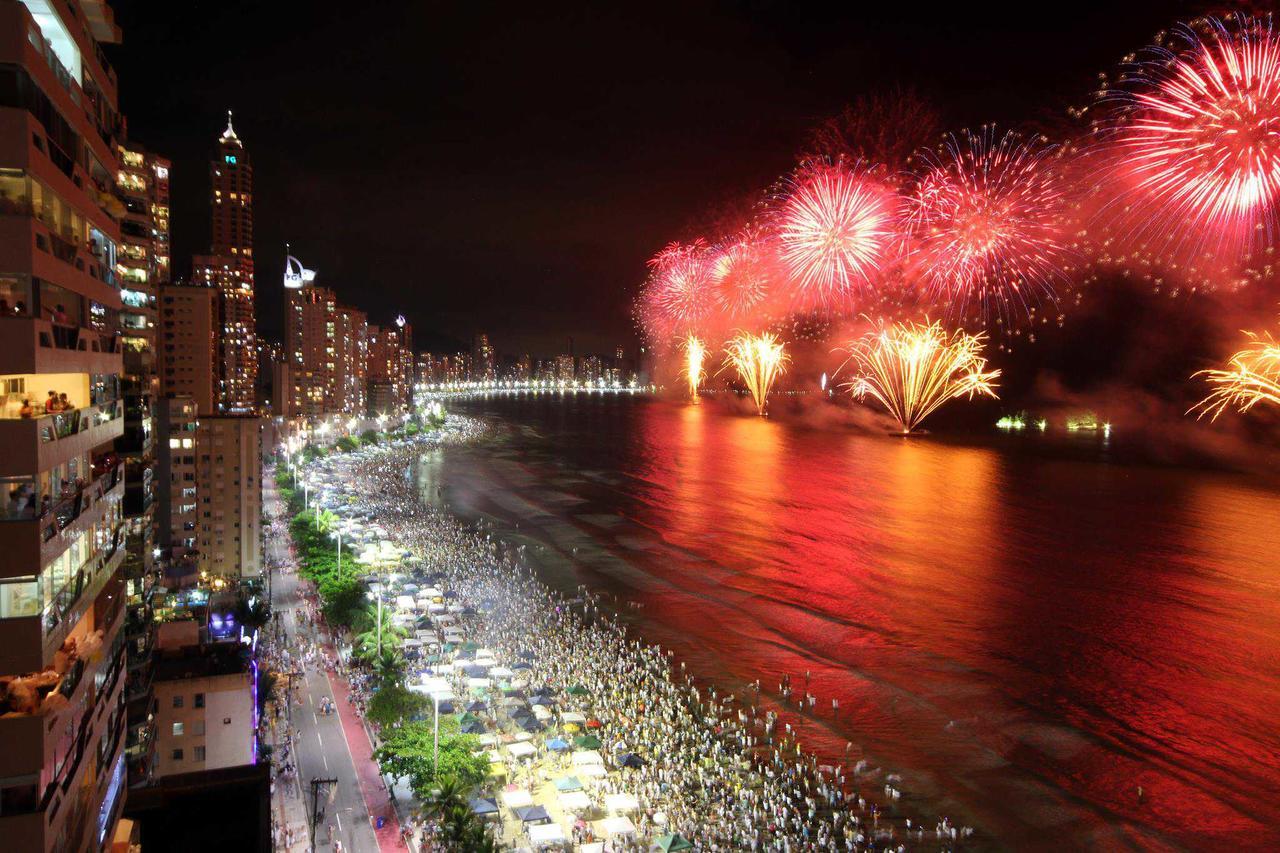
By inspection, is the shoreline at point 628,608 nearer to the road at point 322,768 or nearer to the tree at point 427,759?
the tree at point 427,759

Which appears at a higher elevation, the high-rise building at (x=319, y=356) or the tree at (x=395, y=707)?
the high-rise building at (x=319, y=356)

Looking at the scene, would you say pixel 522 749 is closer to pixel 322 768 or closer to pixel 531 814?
pixel 531 814

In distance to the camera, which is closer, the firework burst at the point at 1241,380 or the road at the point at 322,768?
the road at the point at 322,768

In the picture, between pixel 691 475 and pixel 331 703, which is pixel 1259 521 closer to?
pixel 691 475

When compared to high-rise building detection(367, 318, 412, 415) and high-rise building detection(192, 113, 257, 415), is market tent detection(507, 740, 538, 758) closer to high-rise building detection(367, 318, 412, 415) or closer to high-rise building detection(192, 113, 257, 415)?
high-rise building detection(192, 113, 257, 415)

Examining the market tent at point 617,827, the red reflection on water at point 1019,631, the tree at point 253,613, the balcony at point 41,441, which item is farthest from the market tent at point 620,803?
the tree at point 253,613

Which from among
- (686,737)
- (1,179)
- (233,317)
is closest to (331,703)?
(686,737)

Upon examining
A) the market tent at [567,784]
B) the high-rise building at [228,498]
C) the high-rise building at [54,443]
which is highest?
the high-rise building at [54,443]

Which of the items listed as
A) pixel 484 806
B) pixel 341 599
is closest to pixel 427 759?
pixel 484 806
